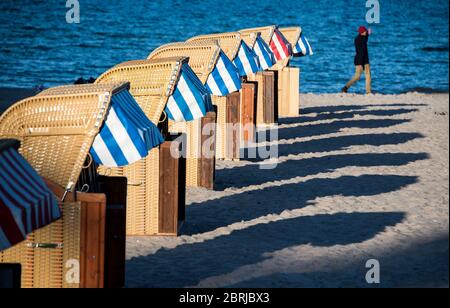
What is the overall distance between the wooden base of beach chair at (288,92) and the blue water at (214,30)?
1655 centimetres

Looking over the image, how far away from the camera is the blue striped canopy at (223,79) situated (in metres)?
17.1

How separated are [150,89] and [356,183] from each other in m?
4.52

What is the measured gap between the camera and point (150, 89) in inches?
528

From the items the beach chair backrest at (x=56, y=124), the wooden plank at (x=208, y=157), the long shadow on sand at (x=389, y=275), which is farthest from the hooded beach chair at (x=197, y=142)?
the beach chair backrest at (x=56, y=124)

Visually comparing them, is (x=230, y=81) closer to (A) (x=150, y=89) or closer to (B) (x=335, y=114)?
(A) (x=150, y=89)

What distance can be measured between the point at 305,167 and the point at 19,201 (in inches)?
441

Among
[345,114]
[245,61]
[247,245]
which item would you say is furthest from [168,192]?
[345,114]

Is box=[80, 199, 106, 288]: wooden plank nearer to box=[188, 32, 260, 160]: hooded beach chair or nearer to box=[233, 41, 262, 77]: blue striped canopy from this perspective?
box=[188, 32, 260, 160]: hooded beach chair

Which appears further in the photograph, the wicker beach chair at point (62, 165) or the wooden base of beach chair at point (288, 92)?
the wooden base of beach chair at point (288, 92)

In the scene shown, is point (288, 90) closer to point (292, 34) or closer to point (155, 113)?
point (292, 34)

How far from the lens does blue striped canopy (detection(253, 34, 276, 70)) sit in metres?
21.8

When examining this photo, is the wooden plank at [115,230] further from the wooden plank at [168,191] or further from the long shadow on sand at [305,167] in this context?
the long shadow on sand at [305,167]

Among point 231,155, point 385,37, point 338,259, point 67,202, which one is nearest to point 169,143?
point 338,259

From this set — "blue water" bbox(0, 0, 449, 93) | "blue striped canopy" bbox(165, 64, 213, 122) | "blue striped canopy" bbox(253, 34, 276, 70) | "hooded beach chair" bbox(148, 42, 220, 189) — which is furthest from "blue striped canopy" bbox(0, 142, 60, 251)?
"blue water" bbox(0, 0, 449, 93)
